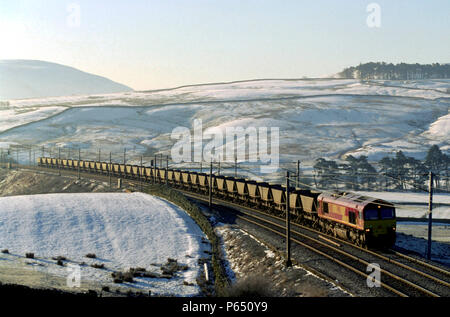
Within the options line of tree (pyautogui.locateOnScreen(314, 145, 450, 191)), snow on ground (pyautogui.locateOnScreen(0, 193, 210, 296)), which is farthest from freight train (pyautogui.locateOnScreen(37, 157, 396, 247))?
line of tree (pyautogui.locateOnScreen(314, 145, 450, 191))

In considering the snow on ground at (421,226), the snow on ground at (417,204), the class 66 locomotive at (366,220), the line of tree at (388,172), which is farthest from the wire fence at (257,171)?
the class 66 locomotive at (366,220)

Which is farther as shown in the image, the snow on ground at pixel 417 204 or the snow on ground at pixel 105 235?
the snow on ground at pixel 417 204

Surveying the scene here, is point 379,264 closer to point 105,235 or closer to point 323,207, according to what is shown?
point 323,207

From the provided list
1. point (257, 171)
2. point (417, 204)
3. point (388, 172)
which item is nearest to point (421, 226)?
point (417, 204)

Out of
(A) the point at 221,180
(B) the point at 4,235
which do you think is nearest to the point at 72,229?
(B) the point at 4,235

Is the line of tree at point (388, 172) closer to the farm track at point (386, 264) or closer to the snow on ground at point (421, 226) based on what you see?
the snow on ground at point (421, 226)
